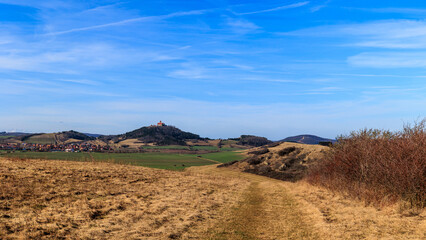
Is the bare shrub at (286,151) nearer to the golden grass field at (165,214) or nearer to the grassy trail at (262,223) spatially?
the golden grass field at (165,214)

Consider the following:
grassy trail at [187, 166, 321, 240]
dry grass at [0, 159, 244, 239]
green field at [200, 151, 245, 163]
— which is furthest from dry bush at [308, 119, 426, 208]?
green field at [200, 151, 245, 163]

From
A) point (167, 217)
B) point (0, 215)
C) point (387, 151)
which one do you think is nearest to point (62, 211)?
point (0, 215)

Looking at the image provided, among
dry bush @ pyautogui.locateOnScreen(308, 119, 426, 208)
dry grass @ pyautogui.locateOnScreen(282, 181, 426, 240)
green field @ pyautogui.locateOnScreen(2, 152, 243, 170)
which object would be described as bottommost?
green field @ pyautogui.locateOnScreen(2, 152, 243, 170)

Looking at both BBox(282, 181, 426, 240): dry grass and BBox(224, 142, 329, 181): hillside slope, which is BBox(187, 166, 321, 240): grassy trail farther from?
BBox(224, 142, 329, 181): hillside slope

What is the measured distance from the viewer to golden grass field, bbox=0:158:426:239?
41.9 ft

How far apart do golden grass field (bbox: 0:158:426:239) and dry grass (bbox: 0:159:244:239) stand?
0.12ft

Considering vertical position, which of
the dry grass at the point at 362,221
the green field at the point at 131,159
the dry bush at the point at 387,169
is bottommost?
the green field at the point at 131,159

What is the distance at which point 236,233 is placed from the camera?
13852mm

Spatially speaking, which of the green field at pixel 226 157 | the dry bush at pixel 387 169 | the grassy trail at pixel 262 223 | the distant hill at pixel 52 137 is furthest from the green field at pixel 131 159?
the distant hill at pixel 52 137

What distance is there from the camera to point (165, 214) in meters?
16.6

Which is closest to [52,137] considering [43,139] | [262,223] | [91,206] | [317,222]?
[43,139]

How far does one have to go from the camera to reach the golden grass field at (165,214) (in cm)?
1276

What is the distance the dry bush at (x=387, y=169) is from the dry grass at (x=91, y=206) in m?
9.02

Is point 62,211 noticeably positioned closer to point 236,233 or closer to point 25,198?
point 25,198
